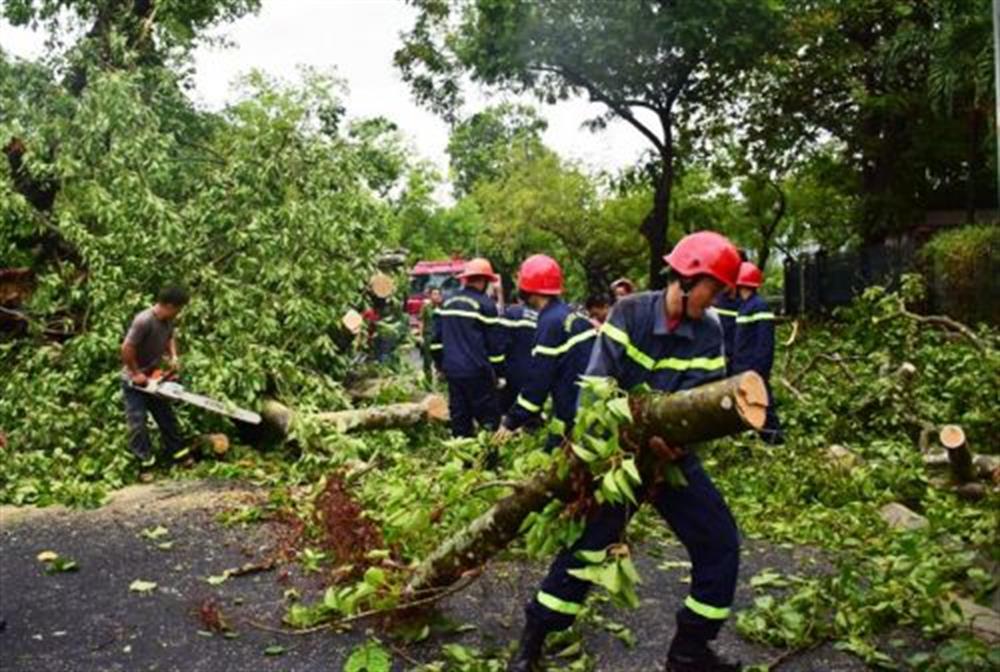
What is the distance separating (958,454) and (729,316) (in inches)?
99.1

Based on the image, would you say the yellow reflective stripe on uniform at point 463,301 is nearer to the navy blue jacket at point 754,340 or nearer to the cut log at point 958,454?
the navy blue jacket at point 754,340

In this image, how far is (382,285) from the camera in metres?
10.5

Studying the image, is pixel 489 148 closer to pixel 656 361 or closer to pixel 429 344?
pixel 429 344

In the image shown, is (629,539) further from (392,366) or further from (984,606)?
(392,366)

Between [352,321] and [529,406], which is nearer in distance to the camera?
[529,406]

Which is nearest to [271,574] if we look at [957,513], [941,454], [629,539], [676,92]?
[629,539]

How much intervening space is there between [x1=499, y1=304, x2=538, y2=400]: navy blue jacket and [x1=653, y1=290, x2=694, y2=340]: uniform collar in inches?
159

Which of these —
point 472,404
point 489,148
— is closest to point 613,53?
point 472,404

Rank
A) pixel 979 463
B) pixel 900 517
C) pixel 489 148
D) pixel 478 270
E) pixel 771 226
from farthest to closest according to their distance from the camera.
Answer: pixel 489 148 < pixel 771 226 < pixel 478 270 < pixel 979 463 < pixel 900 517

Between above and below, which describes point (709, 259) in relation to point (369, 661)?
above

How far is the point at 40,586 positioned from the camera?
518 centimetres

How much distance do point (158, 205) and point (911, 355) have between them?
643 centimetres

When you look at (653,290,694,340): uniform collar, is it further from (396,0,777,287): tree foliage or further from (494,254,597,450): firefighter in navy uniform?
(396,0,777,287): tree foliage

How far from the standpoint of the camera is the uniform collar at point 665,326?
150 inches
